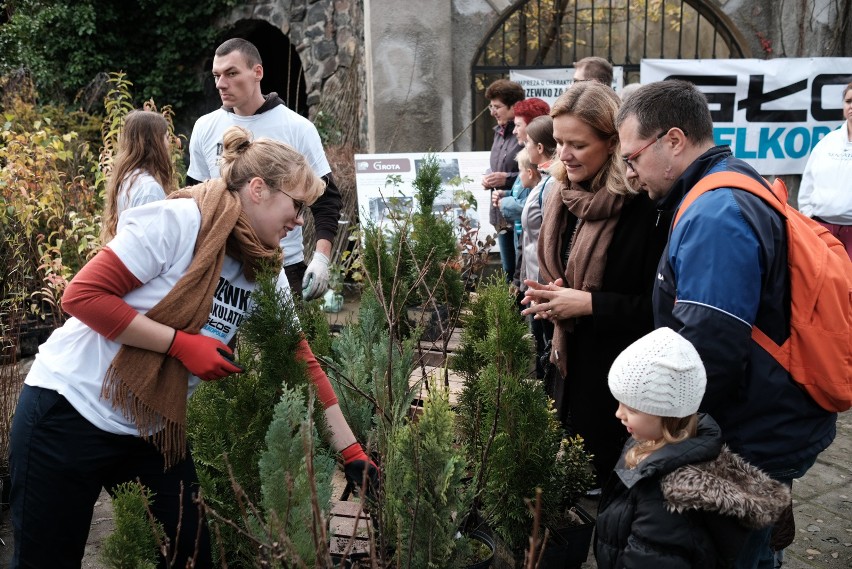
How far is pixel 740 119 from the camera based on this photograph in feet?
27.3

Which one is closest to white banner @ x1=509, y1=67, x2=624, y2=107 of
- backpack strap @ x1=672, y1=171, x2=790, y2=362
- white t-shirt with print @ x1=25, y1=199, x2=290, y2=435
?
backpack strap @ x1=672, y1=171, x2=790, y2=362

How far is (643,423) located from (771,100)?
7.14m

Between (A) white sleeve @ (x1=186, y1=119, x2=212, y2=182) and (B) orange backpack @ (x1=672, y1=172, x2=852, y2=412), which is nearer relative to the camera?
(B) orange backpack @ (x1=672, y1=172, x2=852, y2=412)

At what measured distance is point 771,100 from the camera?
8.36 m

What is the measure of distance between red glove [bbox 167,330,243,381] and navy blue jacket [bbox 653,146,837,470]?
4.07 feet

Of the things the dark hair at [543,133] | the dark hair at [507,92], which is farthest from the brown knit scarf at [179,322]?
the dark hair at [507,92]

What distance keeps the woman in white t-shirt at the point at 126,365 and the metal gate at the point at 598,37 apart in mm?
6504

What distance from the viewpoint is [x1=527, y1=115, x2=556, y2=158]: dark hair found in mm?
4645

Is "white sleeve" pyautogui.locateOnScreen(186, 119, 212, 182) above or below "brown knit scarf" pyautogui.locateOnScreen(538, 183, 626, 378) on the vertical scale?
above

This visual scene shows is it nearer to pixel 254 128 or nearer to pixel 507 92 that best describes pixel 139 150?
pixel 254 128

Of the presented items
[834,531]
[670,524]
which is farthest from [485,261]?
[670,524]

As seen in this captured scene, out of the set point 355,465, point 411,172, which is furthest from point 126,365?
point 411,172

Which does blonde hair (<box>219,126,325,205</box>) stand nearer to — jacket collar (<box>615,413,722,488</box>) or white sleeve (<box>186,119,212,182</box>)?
jacket collar (<box>615,413,722,488</box>)

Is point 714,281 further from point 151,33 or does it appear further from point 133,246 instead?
point 151,33
